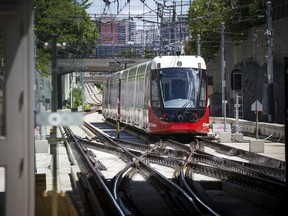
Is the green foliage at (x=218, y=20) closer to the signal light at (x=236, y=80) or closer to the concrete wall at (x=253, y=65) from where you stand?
the concrete wall at (x=253, y=65)

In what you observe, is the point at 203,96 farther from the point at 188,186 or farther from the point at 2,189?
the point at 2,189

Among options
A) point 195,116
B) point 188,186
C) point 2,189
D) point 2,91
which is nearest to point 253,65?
point 195,116

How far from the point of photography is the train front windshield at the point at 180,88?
25.4m

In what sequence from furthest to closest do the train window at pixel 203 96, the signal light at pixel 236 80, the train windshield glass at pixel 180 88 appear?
the train window at pixel 203 96, the train windshield glass at pixel 180 88, the signal light at pixel 236 80

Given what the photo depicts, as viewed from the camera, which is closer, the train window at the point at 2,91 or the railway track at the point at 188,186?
the train window at the point at 2,91

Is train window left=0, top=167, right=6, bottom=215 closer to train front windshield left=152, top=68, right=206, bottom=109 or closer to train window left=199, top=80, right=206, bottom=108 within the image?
train front windshield left=152, top=68, right=206, bottom=109

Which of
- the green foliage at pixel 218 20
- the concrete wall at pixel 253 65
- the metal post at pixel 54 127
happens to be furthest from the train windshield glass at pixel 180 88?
the metal post at pixel 54 127

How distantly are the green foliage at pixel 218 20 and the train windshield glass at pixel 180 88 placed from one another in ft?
50.6

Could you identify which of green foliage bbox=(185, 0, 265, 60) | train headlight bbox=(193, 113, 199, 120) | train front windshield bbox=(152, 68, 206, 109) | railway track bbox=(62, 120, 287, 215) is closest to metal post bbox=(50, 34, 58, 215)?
railway track bbox=(62, 120, 287, 215)

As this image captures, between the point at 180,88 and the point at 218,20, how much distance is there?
72.3ft

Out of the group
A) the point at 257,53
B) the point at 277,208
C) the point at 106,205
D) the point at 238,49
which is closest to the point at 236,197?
the point at 277,208

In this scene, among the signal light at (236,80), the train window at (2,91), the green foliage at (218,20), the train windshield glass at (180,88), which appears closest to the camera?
the train window at (2,91)

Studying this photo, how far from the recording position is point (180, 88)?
1000 inches

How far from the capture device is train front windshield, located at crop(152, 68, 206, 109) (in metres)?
25.4
